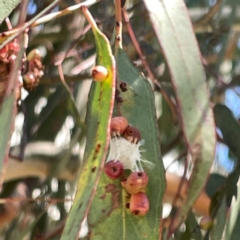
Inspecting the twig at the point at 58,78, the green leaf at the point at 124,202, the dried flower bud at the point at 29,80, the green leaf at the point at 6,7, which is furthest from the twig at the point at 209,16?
the green leaf at the point at 6,7

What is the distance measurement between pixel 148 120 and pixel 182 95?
94 mm

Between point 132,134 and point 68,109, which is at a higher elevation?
point 132,134

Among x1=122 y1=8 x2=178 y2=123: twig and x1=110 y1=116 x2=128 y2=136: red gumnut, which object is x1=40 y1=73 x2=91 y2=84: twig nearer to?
x1=122 y1=8 x2=178 y2=123: twig

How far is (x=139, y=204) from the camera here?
59 centimetres

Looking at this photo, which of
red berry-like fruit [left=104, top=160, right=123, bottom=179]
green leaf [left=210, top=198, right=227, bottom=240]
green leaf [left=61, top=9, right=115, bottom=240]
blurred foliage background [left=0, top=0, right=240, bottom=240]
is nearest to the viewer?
green leaf [left=61, top=9, right=115, bottom=240]

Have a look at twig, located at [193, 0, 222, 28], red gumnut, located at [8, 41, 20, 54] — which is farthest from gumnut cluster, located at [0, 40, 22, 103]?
twig, located at [193, 0, 222, 28]

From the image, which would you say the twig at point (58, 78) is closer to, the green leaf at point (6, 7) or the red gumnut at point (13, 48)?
Answer: the red gumnut at point (13, 48)

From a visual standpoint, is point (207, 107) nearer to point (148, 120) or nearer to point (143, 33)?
point (148, 120)

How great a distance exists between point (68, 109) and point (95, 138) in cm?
67

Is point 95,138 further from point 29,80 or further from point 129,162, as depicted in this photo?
point 29,80

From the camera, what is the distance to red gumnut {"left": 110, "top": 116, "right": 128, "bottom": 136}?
61 centimetres

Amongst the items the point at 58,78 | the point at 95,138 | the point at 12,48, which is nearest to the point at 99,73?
the point at 95,138

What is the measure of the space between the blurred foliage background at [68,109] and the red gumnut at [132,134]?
417 millimetres

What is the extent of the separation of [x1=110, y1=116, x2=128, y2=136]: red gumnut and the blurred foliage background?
0.41 metres
